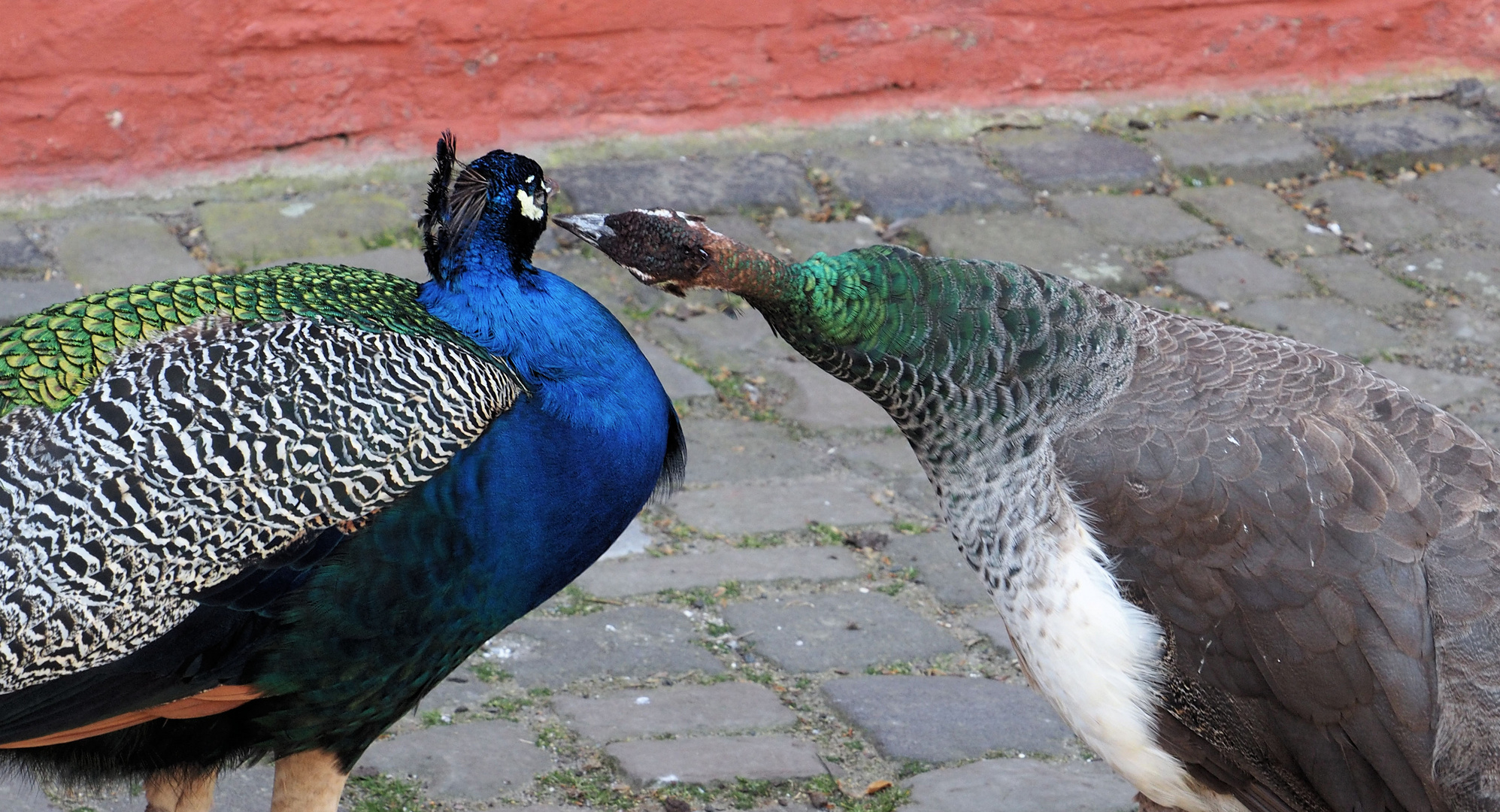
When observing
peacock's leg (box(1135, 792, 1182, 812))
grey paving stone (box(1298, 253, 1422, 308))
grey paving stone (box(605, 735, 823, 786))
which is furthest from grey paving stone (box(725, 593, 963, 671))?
grey paving stone (box(1298, 253, 1422, 308))

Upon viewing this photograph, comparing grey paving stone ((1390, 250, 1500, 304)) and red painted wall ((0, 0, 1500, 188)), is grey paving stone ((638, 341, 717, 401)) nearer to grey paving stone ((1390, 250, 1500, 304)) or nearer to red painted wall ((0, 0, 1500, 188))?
red painted wall ((0, 0, 1500, 188))

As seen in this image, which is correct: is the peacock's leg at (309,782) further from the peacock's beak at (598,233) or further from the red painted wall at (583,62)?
the red painted wall at (583,62)

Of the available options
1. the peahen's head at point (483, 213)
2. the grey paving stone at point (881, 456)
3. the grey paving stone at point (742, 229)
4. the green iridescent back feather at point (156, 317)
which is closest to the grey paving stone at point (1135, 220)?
the grey paving stone at point (742, 229)

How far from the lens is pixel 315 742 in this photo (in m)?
2.73

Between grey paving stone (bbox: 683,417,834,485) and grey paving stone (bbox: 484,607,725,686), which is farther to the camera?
grey paving stone (bbox: 683,417,834,485)

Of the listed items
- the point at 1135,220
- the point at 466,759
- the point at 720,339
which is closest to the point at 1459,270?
the point at 1135,220

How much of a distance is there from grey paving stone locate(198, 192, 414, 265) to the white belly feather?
2.89 metres

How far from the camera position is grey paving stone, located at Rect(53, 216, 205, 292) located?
4742 millimetres

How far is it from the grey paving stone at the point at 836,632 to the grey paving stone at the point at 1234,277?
1927 millimetres

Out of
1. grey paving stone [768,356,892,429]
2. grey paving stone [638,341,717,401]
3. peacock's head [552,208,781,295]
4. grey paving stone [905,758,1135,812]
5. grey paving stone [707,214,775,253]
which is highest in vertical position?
peacock's head [552,208,781,295]

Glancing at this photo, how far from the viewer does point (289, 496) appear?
2.54 m

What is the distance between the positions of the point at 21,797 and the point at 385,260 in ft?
7.47

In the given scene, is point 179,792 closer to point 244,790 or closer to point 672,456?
point 244,790

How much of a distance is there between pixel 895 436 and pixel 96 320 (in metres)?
2.33
